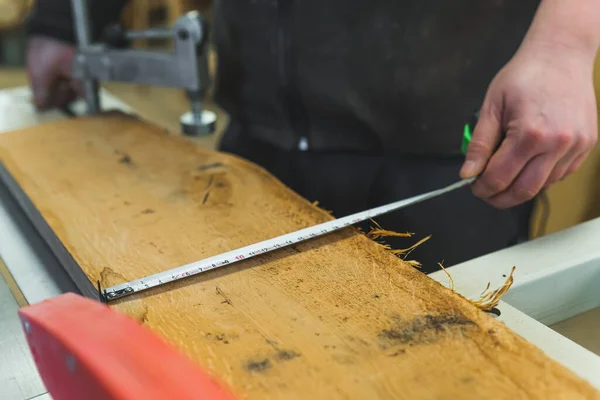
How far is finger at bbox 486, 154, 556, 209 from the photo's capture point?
0.73 m

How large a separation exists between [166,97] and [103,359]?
3.35 meters

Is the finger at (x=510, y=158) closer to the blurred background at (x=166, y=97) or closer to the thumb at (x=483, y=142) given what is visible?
the thumb at (x=483, y=142)

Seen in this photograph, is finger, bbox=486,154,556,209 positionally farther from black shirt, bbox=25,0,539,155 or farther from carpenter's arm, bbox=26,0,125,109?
carpenter's arm, bbox=26,0,125,109

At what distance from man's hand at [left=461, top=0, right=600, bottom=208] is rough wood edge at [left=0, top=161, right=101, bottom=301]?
0.44 metres

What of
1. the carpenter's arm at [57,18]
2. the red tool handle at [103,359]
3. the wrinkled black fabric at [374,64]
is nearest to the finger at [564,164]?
the wrinkled black fabric at [374,64]

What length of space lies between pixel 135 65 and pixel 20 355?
A: 1.96ft

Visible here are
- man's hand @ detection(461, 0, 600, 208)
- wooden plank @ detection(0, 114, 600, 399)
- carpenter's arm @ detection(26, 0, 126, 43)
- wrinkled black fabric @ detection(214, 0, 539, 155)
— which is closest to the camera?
wooden plank @ detection(0, 114, 600, 399)

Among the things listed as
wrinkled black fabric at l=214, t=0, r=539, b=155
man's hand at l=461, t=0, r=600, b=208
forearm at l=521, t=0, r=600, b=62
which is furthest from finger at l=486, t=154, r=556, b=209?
wrinkled black fabric at l=214, t=0, r=539, b=155

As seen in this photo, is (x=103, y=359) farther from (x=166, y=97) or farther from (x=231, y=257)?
(x=166, y=97)

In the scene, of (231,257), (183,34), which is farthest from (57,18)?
(231,257)

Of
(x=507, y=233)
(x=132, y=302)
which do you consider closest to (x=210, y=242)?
(x=132, y=302)

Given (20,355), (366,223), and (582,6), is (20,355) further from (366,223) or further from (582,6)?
(582,6)

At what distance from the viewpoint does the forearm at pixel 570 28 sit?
736 mm

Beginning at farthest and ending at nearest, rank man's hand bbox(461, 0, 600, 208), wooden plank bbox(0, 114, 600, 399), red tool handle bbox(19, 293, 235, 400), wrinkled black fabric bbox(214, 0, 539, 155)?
1. wrinkled black fabric bbox(214, 0, 539, 155)
2. man's hand bbox(461, 0, 600, 208)
3. wooden plank bbox(0, 114, 600, 399)
4. red tool handle bbox(19, 293, 235, 400)
